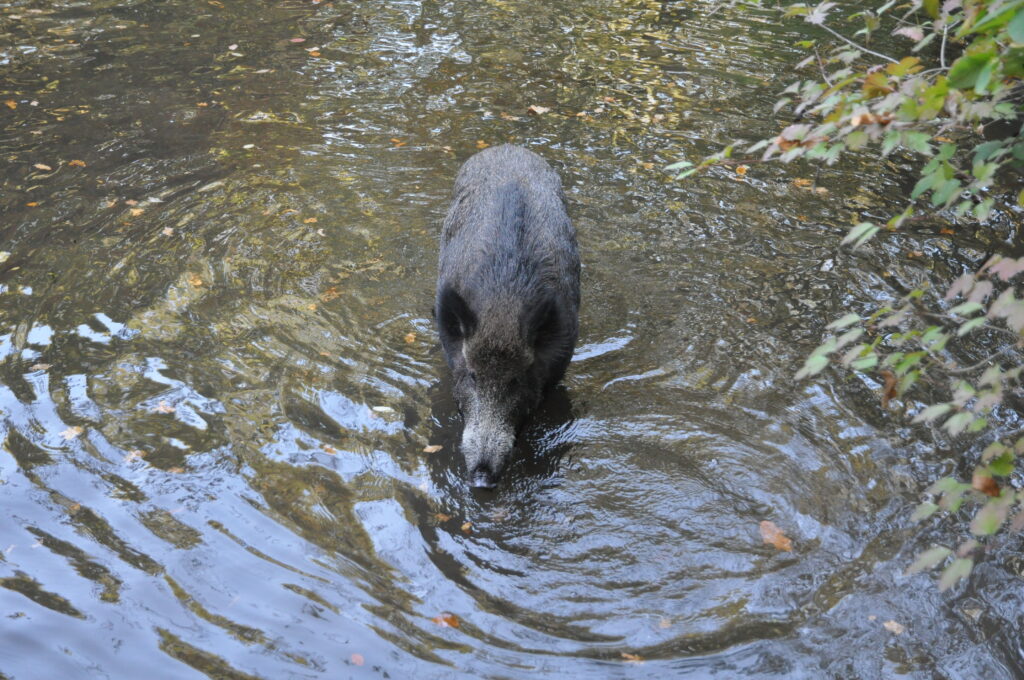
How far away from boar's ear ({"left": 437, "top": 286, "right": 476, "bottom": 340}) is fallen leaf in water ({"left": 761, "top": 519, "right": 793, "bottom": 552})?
2.14m

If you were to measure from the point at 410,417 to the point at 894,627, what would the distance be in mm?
3220

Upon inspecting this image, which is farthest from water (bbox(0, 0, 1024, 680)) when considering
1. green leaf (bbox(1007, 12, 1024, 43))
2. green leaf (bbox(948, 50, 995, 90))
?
green leaf (bbox(1007, 12, 1024, 43))

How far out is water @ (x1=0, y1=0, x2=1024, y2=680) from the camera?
458 centimetres

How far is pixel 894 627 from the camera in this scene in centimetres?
459

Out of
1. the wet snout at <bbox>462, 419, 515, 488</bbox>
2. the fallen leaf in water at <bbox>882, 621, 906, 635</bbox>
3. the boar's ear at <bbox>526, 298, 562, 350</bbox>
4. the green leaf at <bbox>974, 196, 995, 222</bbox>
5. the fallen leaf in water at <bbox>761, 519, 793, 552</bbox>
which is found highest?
the green leaf at <bbox>974, 196, 995, 222</bbox>

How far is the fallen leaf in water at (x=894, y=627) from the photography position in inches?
180

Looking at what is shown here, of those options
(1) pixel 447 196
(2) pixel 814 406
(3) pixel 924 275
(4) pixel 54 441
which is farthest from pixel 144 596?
(3) pixel 924 275

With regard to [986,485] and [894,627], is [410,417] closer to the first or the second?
[894,627]

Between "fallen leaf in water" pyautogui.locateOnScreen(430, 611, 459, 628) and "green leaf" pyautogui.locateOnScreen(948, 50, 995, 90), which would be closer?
"green leaf" pyautogui.locateOnScreen(948, 50, 995, 90)

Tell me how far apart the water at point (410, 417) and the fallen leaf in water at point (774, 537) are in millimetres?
59

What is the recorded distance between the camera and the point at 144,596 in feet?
15.6

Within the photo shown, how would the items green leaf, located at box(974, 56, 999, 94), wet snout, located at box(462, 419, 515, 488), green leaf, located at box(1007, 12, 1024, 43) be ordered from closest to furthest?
green leaf, located at box(1007, 12, 1024, 43) < green leaf, located at box(974, 56, 999, 94) < wet snout, located at box(462, 419, 515, 488)

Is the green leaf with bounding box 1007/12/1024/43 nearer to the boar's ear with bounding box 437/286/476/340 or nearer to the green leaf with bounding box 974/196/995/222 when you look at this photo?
the green leaf with bounding box 974/196/995/222

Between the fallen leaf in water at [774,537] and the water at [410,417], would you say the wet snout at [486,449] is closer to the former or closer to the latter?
the water at [410,417]
